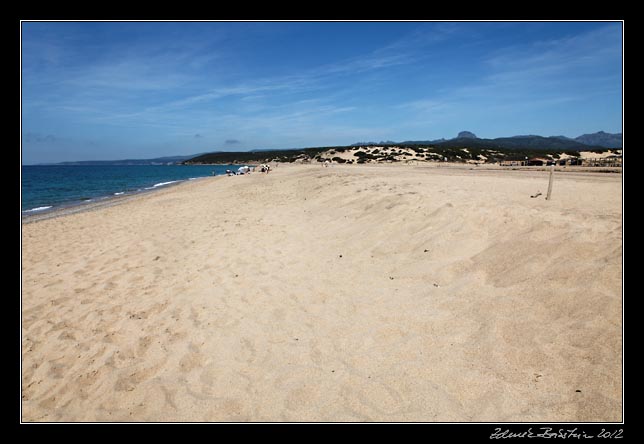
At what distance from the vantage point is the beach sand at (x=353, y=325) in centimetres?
347

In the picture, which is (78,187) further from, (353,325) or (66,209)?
(353,325)

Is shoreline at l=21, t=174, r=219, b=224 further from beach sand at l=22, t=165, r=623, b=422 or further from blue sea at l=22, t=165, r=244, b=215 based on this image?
beach sand at l=22, t=165, r=623, b=422

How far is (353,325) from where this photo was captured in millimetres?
4914

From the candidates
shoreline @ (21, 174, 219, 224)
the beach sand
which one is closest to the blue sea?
shoreline @ (21, 174, 219, 224)

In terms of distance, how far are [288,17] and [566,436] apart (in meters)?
5.01

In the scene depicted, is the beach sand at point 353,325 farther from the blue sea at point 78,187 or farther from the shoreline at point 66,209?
the blue sea at point 78,187

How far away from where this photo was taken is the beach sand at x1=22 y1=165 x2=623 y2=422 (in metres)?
3.47

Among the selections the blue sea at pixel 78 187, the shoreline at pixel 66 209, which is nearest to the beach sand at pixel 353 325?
the shoreline at pixel 66 209

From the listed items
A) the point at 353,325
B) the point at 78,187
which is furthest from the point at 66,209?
the point at 78,187

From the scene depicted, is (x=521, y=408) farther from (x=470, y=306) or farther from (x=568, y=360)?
(x=470, y=306)

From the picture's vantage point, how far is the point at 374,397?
3500mm

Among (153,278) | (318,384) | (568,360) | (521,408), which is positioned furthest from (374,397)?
(153,278)

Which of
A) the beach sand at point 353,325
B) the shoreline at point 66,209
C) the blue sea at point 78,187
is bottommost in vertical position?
the beach sand at point 353,325

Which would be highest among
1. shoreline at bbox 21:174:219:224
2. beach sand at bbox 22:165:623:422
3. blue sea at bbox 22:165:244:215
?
blue sea at bbox 22:165:244:215
